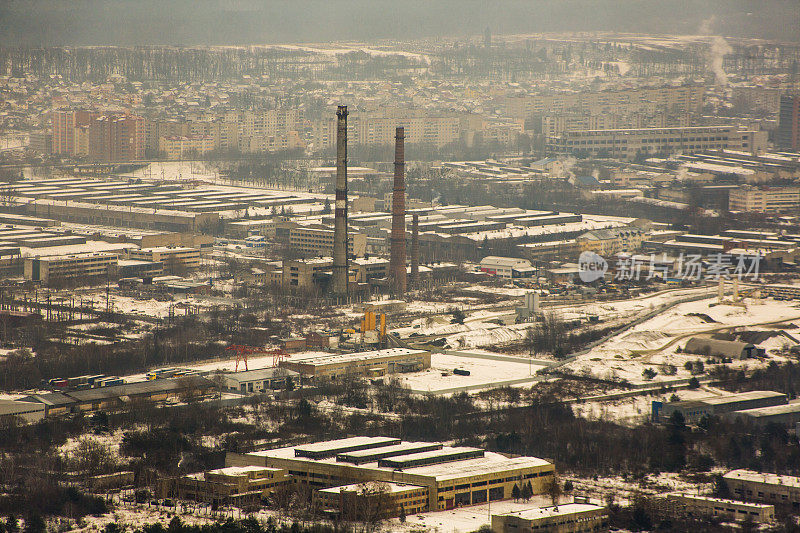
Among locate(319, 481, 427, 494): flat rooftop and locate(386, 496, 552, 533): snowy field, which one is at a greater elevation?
locate(319, 481, 427, 494): flat rooftop

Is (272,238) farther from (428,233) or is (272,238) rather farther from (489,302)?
(489,302)

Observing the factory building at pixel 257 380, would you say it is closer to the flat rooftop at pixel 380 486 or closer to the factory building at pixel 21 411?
the factory building at pixel 21 411

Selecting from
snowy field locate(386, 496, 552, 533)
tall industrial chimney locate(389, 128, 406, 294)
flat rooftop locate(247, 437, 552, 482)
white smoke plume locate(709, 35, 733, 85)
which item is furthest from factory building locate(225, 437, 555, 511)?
white smoke plume locate(709, 35, 733, 85)

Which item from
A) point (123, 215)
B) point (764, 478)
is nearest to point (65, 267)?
point (123, 215)

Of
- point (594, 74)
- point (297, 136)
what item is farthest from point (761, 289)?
point (594, 74)

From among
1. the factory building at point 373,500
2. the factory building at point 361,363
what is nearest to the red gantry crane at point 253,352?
the factory building at point 361,363

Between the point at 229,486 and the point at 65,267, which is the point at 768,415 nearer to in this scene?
the point at 229,486

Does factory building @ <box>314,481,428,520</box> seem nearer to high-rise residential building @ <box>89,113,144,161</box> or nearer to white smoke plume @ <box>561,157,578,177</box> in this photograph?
white smoke plume @ <box>561,157,578,177</box>
